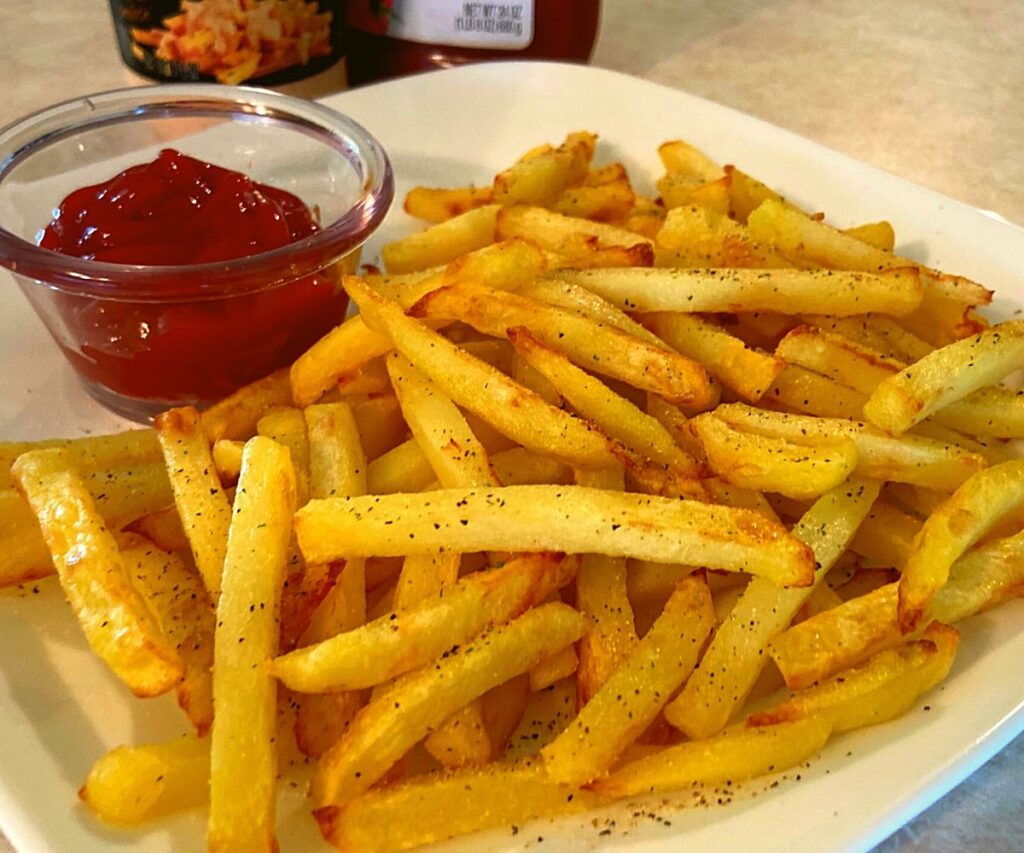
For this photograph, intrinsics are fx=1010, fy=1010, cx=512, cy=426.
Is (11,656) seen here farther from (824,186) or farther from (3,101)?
(3,101)

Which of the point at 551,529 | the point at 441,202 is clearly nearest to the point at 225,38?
the point at 441,202

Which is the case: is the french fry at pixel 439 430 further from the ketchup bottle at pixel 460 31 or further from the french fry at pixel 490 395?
the ketchup bottle at pixel 460 31

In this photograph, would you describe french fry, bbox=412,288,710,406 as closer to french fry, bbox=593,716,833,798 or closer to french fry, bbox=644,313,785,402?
french fry, bbox=644,313,785,402

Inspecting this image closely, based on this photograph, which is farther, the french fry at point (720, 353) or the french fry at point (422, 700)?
the french fry at point (720, 353)

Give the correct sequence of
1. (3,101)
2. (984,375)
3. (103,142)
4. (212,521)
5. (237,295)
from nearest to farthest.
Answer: (212,521) < (984,375) < (237,295) < (103,142) < (3,101)

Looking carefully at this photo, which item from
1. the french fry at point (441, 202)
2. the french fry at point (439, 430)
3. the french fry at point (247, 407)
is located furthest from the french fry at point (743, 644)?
the french fry at point (441, 202)

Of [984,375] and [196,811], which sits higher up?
[984,375]

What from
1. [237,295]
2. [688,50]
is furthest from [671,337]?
[688,50]
